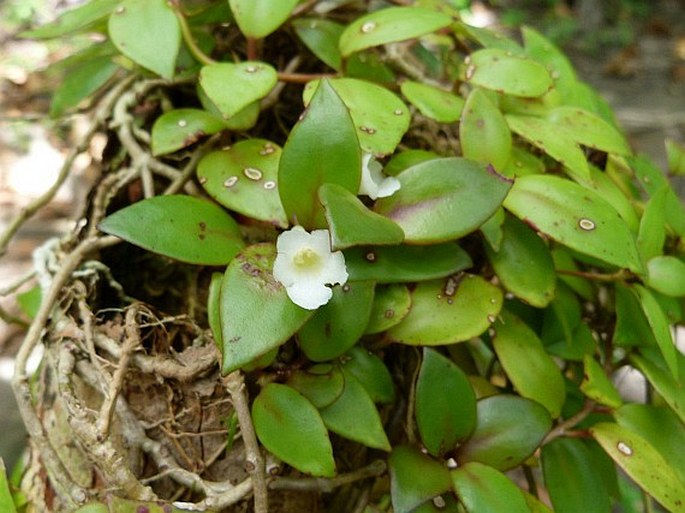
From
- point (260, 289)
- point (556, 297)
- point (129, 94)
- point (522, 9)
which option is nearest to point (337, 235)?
point (260, 289)

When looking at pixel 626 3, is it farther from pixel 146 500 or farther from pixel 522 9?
pixel 146 500

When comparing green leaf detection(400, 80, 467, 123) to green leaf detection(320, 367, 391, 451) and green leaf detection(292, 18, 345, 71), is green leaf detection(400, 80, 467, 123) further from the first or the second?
green leaf detection(320, 367, 391, 451)

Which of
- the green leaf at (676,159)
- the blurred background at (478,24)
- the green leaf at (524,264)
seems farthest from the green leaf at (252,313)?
the blurred background at (478,24)

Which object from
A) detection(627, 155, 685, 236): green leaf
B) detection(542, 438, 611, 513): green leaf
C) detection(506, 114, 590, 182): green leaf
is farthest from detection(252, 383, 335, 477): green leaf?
detection(627, 155, 685, 236): green leaf

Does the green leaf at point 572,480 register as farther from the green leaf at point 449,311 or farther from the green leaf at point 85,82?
the green leaf at point 85,82

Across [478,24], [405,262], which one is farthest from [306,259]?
[478,24]
